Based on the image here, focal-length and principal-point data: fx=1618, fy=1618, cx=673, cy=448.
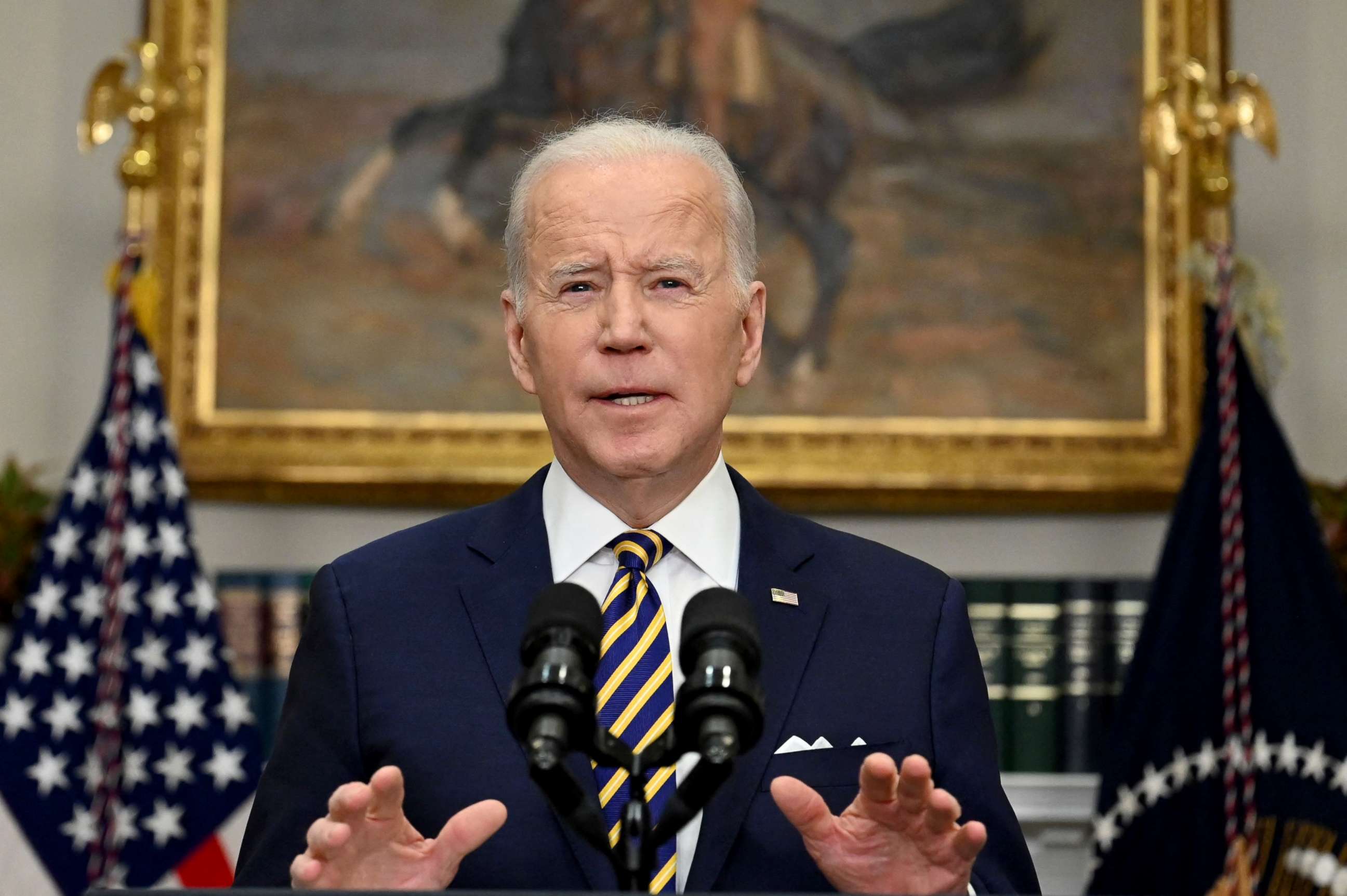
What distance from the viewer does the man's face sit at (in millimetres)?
2174

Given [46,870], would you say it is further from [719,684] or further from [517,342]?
[719,684]

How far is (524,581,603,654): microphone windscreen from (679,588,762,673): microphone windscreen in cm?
8

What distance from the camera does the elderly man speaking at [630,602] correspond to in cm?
205

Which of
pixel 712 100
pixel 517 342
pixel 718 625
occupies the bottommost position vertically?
pixel 718 625

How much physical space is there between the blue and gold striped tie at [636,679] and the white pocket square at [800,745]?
0.16 m

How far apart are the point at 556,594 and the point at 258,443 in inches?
140

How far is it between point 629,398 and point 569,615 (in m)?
0.77

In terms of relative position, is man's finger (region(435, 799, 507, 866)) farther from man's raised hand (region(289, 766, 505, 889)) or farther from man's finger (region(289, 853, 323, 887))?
man's finger (region(289, 853, 323, 887))

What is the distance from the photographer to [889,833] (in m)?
1.80

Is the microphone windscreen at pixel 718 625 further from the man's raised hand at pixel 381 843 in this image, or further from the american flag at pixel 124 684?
the american flag at pixel 124 684

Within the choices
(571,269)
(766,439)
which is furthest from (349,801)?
(766,439)

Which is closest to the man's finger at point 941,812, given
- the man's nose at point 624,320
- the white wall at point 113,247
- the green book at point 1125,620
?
the man's nose at point 624,320

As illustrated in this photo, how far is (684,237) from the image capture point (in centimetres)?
222

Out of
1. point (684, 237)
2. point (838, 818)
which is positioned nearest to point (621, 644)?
point (838, 818)
